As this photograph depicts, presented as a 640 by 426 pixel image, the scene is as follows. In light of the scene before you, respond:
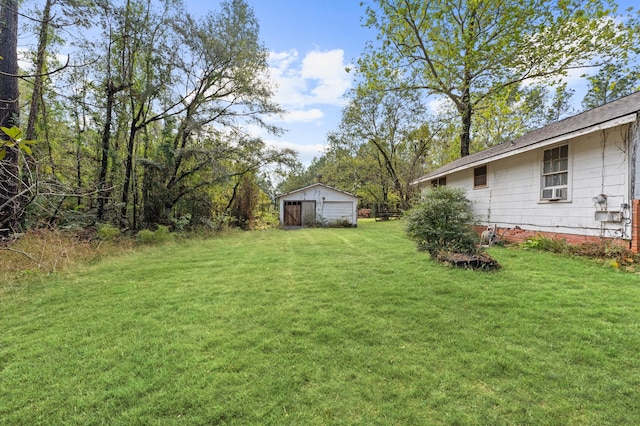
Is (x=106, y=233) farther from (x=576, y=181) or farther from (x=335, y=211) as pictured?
(x=576, y=181)

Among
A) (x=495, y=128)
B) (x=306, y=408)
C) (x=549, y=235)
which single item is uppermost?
(x=495, y=128)

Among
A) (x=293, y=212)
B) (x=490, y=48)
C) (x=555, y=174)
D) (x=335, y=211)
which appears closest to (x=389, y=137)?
(x=335, y=211)

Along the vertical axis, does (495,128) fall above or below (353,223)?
above

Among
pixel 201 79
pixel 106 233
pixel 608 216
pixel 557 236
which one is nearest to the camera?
pixel 608 216

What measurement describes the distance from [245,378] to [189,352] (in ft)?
2.30

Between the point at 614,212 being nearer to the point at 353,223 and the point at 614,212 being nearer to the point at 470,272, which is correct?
the point at 470,272

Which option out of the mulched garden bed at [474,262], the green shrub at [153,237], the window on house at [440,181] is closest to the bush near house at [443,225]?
the mulched garden bed at [474,262]

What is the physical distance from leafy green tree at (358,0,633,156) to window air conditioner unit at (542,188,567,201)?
118 inches

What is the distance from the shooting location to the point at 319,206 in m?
18.5

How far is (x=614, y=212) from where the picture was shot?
18.2ft

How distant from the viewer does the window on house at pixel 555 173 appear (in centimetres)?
676

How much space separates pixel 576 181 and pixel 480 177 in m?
3.93

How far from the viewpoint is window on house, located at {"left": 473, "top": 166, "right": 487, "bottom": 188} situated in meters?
10.0

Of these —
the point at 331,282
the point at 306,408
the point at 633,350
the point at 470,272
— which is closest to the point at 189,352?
the point at 306,408
